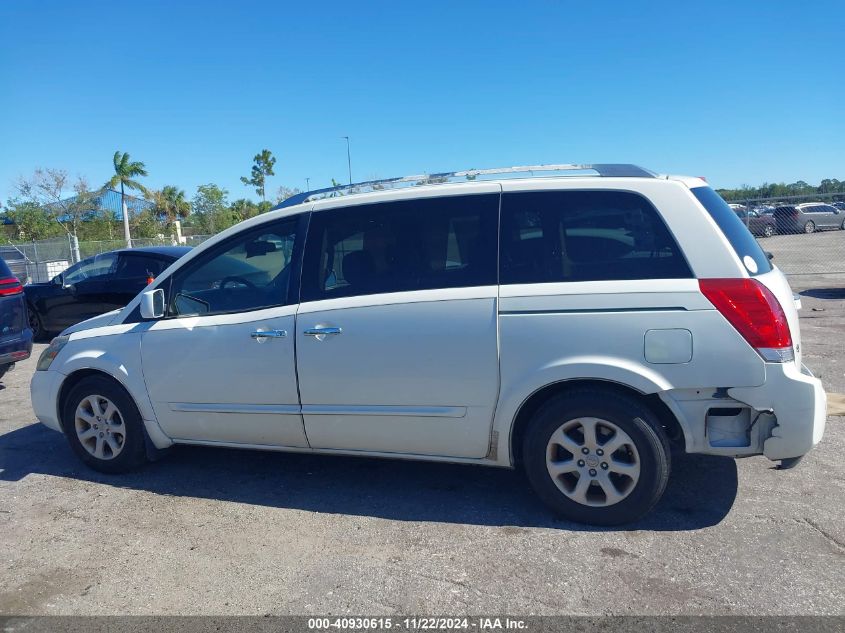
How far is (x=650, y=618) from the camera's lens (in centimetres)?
292

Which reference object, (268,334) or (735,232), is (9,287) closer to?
(268,334)

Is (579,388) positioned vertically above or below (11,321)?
below

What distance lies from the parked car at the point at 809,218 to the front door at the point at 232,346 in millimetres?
32092

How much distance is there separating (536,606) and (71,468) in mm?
3778

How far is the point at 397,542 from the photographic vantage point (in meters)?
3.72

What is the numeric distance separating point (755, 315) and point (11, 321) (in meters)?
7.18

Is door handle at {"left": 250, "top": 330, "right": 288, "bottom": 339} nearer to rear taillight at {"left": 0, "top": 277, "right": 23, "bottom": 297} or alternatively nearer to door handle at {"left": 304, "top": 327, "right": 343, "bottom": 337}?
door handle at {"left": 304, "top": 327, "right": 343, "bottom": 337}

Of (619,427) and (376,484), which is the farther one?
(376,484)

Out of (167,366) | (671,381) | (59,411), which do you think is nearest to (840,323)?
(671,381)

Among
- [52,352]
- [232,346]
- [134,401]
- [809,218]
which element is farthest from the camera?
[809,218]

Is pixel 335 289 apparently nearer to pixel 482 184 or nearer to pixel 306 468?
pixel 482 184

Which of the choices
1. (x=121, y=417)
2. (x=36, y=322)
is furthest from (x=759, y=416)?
(x=36, y=322)

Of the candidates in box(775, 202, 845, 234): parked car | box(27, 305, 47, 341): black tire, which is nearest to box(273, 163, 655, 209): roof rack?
box(27, 305, 47, 341): black tire

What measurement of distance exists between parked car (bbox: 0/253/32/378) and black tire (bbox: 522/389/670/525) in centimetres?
598
